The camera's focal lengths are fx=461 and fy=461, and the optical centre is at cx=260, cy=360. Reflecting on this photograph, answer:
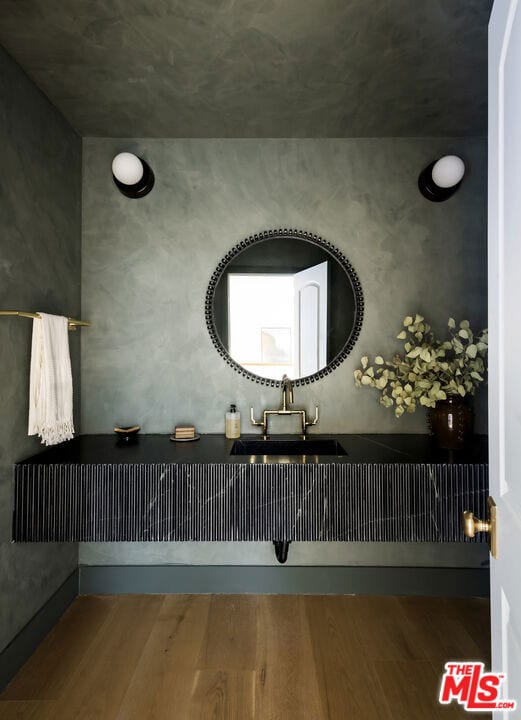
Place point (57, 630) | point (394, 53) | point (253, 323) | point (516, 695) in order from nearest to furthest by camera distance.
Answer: point (516, 695) → point (394, 53) → point (57, 630) → point (253, 323)

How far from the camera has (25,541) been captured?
1834 mm

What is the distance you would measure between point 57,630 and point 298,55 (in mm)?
2651

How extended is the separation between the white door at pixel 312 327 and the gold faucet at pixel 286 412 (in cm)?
10

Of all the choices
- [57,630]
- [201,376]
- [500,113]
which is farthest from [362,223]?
[57,630]

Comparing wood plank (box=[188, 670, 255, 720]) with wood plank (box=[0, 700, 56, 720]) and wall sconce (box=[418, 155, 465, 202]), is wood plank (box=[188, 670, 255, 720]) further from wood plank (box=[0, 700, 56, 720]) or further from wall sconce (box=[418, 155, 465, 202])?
wall sconce (box=[418, 155, 465, 202])

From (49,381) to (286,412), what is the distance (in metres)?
1.12

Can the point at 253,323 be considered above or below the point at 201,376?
above

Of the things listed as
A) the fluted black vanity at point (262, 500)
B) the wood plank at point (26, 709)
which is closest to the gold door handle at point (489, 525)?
the fluted black vanity at point (262, 500)

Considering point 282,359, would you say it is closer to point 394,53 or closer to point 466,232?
point 466,232

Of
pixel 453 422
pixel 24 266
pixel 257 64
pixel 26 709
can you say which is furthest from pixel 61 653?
pixel 257 64

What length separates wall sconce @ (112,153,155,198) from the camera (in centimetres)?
224

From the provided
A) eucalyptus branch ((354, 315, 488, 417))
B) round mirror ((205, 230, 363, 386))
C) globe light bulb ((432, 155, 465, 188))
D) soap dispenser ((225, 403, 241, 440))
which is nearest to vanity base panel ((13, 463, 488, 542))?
eucalyptus branch ((354, 315, 488, 417))

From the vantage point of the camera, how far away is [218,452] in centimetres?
207

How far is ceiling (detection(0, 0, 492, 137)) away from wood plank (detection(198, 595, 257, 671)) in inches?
94.4
